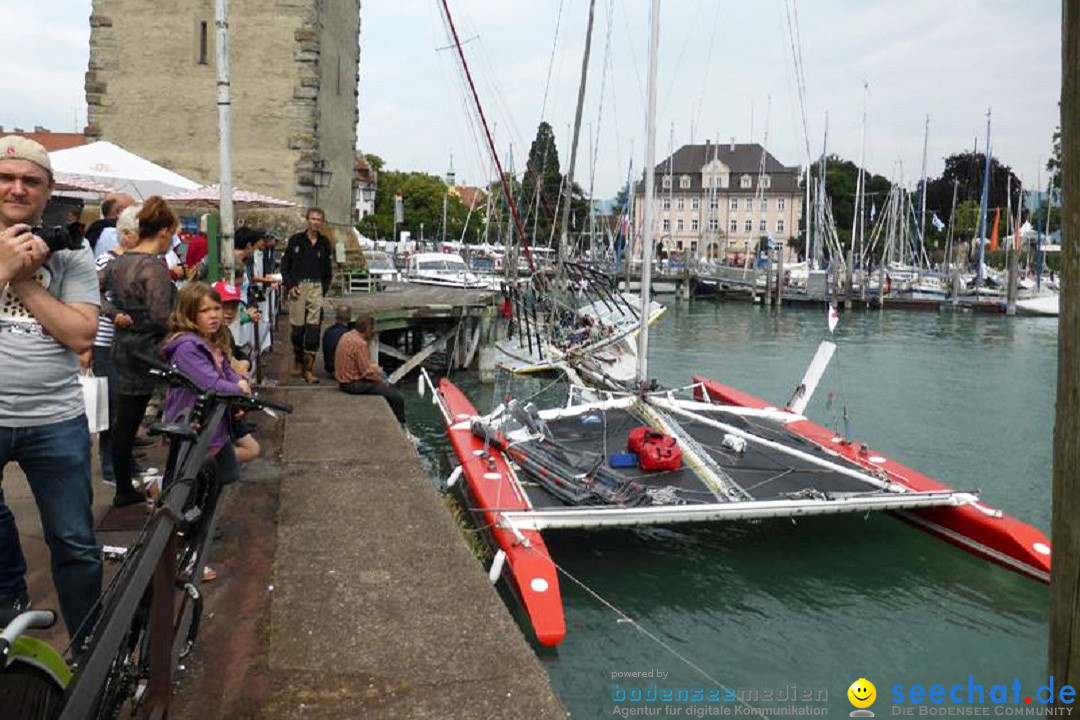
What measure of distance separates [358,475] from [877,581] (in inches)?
200

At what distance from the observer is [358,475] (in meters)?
6.07

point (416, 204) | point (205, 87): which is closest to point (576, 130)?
point (205, 87)

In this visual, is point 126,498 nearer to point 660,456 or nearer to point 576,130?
point 660,456

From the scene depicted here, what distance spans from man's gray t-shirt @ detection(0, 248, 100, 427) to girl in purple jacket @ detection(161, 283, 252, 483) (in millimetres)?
1296

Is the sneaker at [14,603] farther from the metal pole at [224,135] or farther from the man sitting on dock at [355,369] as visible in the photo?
the man sitting on dock at [355,369]

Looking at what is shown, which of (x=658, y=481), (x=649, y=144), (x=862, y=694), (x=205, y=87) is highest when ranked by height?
(x=205, y=87)

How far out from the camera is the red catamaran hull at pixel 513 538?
20.1ft

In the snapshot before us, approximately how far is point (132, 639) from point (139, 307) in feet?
9.40

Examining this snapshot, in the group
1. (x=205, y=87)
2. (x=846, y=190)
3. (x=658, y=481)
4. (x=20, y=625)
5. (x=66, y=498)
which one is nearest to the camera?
(x=20, y=625)

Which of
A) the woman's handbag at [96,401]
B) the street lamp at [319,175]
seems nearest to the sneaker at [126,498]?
the woman's handbag at [96,401]

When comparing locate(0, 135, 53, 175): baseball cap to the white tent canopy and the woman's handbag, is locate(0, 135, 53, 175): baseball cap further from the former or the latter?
the white tent canopy

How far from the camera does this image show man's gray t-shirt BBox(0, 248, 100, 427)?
2760mm

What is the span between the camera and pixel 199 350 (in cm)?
439

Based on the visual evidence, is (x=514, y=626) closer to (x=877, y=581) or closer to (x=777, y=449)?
(x=877, y=581)
